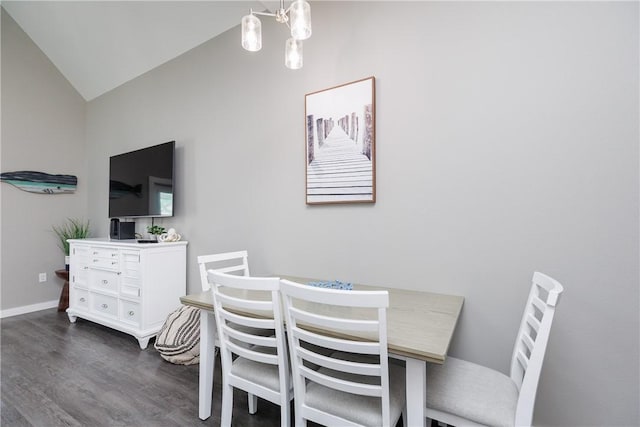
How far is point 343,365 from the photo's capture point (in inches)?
42.9

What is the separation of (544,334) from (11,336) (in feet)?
14.1

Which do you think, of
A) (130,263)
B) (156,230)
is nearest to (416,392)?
(130,263)

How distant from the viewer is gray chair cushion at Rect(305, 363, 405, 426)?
112cm

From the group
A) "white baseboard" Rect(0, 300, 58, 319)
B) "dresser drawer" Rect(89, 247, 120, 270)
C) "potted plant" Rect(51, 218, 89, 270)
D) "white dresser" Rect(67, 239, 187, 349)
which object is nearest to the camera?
"white dresser" Rect(67, 239, 187, 349)

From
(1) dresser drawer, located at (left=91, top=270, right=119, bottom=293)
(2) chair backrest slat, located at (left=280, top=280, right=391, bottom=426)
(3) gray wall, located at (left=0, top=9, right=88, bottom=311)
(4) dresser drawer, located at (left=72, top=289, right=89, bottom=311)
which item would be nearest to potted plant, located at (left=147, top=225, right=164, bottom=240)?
(1) dresser drawer, located at (left=91, top=270, right=119, bottom=293)

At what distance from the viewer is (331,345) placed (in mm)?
1102

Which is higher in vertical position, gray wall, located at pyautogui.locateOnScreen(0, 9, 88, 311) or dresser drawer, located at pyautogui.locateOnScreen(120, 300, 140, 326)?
gray wall, located at pyautogui.locateOnScreen(0, 9, 88, 311)

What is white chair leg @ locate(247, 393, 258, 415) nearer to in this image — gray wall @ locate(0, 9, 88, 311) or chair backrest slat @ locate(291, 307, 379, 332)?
chair backrest slat @ locate(291, 307, 379, 332)

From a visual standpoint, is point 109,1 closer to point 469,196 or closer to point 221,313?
point 221,313

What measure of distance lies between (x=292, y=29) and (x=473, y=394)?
1827 millimetres

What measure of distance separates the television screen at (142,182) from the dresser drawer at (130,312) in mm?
880

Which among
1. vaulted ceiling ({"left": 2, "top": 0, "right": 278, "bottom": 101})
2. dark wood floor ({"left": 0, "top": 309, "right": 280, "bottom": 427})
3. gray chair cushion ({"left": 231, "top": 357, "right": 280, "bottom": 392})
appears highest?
vaulted ceiling ({"left": 2, "top": 0, "right": 278, "bottom": 101})

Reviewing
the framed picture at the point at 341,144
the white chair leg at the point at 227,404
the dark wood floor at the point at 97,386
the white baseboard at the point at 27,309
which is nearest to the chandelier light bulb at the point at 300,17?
the framed picture at the point at 341,144

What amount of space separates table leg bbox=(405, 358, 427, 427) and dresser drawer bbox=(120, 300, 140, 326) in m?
2.53
